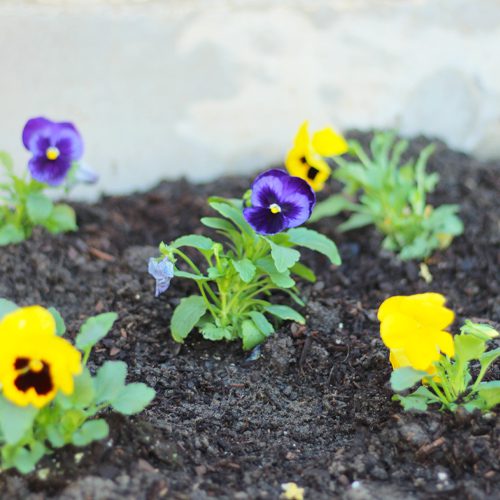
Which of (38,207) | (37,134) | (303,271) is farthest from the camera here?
(38,207)

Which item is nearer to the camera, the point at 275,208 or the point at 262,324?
the point at 275,208

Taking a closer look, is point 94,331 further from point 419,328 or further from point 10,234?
point 10,234

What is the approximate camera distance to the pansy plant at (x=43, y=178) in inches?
121

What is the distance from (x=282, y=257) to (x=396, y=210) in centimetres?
121

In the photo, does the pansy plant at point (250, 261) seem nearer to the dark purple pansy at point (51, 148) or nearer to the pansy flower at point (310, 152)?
the pansy flower at point (310, 152)

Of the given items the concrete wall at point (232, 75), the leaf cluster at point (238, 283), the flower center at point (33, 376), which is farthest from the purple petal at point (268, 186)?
the concrete wall at point (232, 75)

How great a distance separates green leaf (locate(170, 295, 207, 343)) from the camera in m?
2.66

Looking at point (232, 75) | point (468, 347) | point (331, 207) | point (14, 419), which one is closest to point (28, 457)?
point (14, 419)

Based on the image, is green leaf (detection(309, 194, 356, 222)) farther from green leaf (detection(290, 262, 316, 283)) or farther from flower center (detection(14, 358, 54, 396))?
flower center (detection(14, 358, 54, 396))

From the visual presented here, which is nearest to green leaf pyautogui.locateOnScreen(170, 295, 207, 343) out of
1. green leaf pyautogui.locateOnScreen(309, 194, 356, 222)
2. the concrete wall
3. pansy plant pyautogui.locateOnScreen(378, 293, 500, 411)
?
pansy plant pyautogui.locateOnScreen(378, 293, 500, 411)

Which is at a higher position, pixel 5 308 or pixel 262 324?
pixel 5 308

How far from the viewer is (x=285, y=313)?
8.98 feet

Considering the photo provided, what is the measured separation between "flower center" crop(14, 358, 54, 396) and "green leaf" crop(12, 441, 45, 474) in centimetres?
15

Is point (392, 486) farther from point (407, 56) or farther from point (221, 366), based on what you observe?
point (407, 56)
